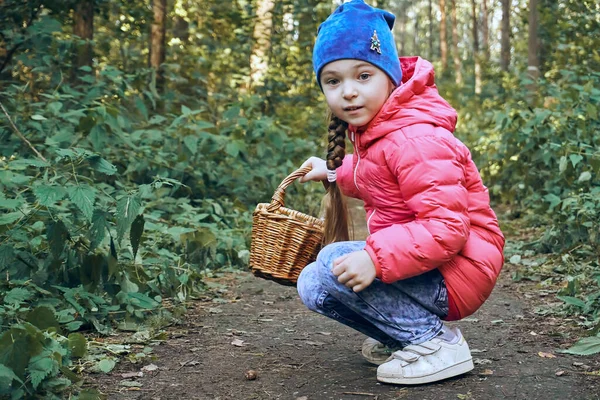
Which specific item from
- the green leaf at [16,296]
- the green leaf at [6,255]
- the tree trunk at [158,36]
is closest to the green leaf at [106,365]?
the green leaf at [16,296]

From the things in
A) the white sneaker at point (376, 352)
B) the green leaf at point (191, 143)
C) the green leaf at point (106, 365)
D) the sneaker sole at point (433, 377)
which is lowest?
the green leaf at point (191, 143)

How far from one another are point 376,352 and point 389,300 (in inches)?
16.6

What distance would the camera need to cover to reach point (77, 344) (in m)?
3.09

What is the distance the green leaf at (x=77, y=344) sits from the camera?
307 centimetres

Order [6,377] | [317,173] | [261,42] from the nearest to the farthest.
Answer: [6,377] → [317,173] → [261,42]

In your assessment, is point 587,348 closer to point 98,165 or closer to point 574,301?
point 574,301

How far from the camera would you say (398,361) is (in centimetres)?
301

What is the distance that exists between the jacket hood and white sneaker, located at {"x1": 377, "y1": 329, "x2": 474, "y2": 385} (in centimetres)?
84

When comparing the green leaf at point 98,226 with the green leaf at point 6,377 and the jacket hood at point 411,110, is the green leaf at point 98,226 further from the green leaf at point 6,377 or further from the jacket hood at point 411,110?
the jacket hood at point 411,110

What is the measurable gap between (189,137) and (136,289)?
3.07 metres

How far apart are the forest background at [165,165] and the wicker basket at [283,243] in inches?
21.7

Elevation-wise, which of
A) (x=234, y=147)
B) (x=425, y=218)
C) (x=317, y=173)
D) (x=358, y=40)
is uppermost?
(x=358, y=40)

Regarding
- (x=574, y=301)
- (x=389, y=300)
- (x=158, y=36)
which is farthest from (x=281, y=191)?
(x=158, y=36)

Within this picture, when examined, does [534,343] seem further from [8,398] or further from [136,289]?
[8,398]
